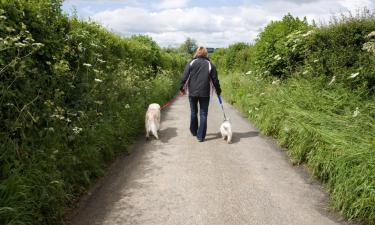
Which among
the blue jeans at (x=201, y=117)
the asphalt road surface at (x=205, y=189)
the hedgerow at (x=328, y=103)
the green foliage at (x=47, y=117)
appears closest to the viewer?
the green foliage at (x=47, y=117)

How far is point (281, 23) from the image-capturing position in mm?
14039

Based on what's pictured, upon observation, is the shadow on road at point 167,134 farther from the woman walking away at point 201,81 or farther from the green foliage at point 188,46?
the green foliage at point 188,46

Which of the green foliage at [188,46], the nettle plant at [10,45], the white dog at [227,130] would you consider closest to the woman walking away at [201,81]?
the white dog at [227,130]

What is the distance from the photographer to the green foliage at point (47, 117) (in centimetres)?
424

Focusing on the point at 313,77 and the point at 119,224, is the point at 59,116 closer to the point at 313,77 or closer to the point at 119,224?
the point at 119,224

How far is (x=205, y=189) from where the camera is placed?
19.2 ft

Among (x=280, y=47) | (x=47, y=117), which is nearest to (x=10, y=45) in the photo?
(x=47, y=117)

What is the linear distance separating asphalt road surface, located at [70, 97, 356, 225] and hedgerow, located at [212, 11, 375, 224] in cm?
42

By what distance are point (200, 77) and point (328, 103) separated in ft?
10.00

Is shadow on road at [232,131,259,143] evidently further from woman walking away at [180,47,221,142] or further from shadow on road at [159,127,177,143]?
shadow on road at [159,127,177,143]

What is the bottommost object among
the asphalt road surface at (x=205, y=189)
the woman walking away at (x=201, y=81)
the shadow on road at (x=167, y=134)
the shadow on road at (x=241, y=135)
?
the asphalt road surface at (x=205, y=189)

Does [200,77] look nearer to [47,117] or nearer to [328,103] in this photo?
[328,103]

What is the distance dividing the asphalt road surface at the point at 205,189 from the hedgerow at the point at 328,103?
419 mm

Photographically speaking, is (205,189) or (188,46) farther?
(188,46)
